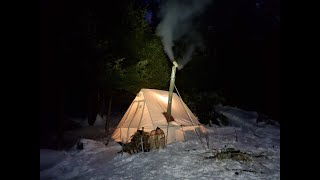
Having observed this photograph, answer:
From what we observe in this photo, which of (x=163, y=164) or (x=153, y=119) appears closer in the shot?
(x=163, y=164)

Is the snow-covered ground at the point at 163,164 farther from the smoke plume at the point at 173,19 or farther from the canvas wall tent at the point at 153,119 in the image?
the smoke plume at the point at 173,19

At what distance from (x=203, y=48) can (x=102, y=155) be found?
18.6m

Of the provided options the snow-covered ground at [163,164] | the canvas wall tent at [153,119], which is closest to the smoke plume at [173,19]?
the canvas wall tent at [153,119]

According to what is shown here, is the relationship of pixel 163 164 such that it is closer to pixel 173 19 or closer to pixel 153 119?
pixel 153 119

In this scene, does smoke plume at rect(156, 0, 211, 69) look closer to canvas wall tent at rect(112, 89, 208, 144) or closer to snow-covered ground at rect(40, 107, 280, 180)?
canvas wall tent at rect(112, 89, 208, 144)

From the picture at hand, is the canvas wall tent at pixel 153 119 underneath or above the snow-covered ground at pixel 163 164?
above

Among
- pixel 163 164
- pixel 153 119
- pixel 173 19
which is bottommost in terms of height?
pixel 163 164

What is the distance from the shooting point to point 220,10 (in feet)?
95.3

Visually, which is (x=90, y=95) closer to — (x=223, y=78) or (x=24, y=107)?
(x=223, y=78)

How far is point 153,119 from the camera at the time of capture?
41.4 feet

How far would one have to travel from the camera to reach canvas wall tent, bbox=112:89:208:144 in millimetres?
12625

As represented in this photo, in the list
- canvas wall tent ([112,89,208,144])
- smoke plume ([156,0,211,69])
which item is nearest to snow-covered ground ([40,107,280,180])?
canvas wall tent ([112,89,208,144])

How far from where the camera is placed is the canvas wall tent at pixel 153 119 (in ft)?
41.4

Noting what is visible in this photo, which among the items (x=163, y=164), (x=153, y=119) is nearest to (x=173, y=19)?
(x=153, y=119)
